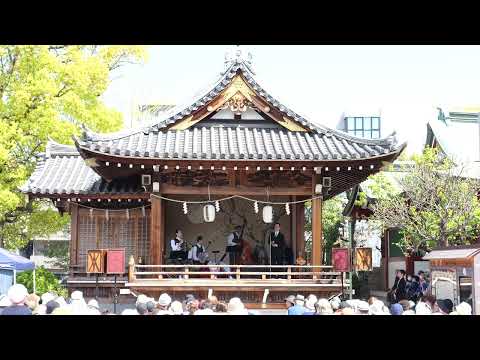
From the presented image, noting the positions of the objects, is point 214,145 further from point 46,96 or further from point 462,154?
point 462,154

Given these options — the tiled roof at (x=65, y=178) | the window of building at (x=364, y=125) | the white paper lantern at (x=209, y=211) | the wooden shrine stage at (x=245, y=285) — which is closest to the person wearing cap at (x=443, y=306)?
the wooden shrine stage at (x=245, y=285)

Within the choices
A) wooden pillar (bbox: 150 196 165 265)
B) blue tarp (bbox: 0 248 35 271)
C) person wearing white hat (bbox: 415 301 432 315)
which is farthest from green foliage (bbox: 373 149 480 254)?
blue tarp (bbox: 0 248 35 271)

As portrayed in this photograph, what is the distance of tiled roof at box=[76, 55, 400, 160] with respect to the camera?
15258 mm

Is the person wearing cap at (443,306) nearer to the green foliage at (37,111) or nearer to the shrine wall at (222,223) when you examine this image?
the shrine wall at (222,223)

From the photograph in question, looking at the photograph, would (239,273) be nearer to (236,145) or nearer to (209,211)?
(209,211)

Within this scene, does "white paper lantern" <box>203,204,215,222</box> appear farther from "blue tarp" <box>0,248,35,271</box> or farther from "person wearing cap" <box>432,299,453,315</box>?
"person wearing cap" <box>432,299,453,315</box>

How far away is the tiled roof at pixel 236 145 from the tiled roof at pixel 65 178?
1.55 m

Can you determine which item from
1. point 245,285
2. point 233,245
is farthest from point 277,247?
point 245,285

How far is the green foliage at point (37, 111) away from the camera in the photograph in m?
18.9

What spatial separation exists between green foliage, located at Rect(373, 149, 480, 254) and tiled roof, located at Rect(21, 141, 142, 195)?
690 centimetres

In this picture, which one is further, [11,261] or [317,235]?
[317,235]

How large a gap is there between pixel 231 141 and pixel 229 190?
111 cm

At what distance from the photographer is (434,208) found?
18156mm
